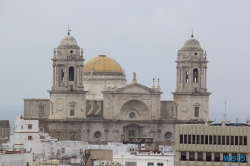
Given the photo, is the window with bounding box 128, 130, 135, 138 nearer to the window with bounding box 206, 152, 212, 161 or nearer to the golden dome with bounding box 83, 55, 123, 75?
the golden dome with bounding box 83, 55, 123, 75

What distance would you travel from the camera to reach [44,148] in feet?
486

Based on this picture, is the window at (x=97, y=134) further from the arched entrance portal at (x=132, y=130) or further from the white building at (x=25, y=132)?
the white building at (x=25, y=132)

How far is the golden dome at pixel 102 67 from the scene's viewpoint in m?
194

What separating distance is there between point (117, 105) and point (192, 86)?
8.94 meters

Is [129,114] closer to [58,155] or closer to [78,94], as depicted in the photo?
[78,94]

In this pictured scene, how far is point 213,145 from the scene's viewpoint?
110438 mm

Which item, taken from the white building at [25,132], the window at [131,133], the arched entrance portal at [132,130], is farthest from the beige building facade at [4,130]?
the white building at [25,132]

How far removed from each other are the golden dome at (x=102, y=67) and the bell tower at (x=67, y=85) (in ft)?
26.7

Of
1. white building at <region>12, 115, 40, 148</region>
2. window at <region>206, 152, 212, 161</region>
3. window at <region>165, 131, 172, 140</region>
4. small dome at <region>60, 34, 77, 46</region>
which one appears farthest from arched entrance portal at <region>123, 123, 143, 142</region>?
window at <region>206, 152, 212, 161</region>

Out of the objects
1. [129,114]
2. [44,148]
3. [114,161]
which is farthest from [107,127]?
[114,161]

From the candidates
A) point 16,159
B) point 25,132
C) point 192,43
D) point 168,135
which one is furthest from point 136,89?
point 16,159

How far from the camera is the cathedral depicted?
18488cm

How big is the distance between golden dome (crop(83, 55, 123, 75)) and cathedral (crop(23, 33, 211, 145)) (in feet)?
15.2

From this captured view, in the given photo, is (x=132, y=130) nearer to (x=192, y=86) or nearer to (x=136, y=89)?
(x=136, y=89)
